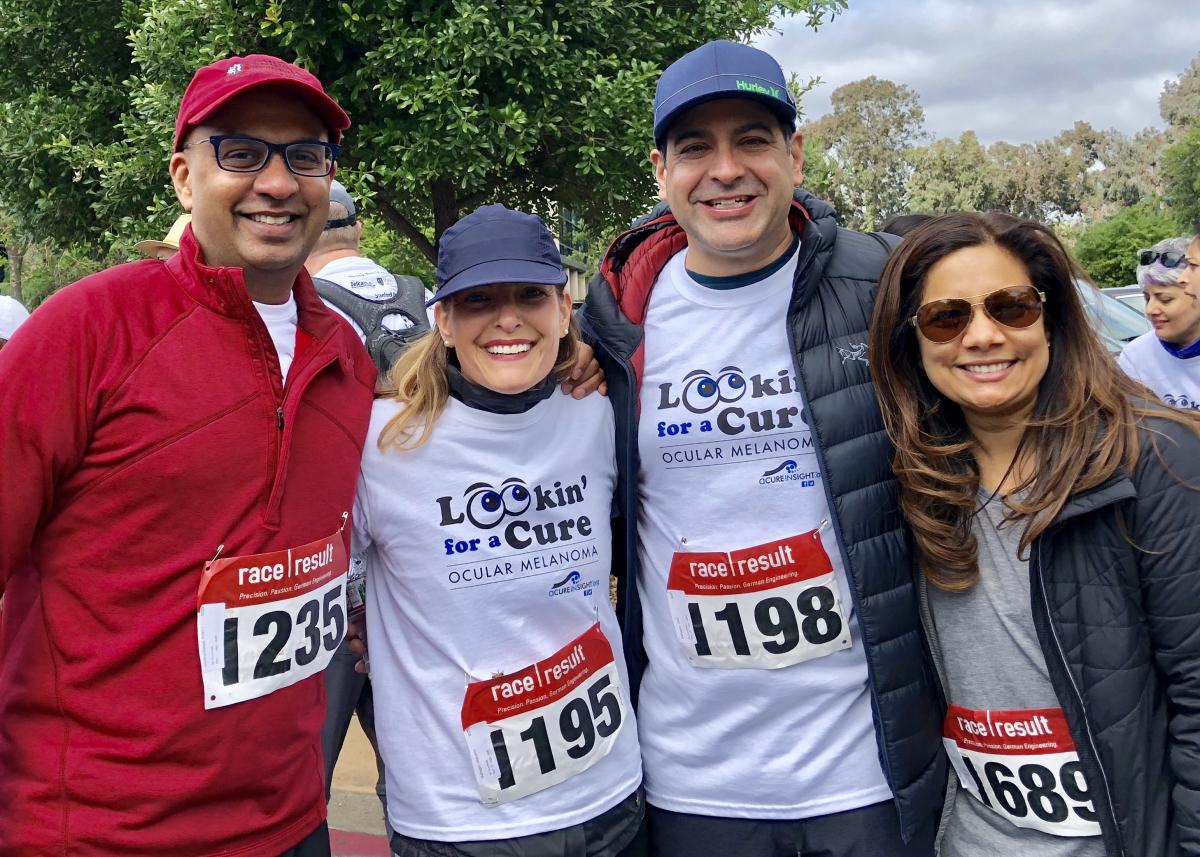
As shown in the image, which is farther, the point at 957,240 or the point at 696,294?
the point at 696,294

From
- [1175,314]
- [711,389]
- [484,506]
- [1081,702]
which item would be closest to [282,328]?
[484,506]

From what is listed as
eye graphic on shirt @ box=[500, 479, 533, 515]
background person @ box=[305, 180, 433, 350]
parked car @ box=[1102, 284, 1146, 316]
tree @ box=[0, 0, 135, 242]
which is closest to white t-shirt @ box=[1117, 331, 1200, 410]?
background person @ box=[305, 180, 433, 350]

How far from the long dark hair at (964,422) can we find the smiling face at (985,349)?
3cm

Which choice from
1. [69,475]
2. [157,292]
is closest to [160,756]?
[69,475]

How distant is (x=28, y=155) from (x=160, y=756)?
258 inches

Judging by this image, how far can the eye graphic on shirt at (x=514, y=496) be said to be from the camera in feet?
7.09

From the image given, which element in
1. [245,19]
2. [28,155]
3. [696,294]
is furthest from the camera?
[28,155]

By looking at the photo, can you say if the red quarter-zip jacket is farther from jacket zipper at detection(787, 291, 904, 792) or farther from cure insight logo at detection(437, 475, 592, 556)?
jacket zipper at detection(787, 291, 904, 792)

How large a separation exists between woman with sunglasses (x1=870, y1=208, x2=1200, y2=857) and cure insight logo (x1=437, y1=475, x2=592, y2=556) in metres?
0.79

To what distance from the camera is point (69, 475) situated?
1746mm

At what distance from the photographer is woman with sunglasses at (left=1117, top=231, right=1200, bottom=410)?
485 centimetres

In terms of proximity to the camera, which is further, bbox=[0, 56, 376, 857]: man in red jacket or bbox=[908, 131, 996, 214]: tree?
bbox=[908, 131, 996, 214]: tree

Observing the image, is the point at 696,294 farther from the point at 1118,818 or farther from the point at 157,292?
the point at 1118,818

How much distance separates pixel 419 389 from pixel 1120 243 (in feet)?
101
